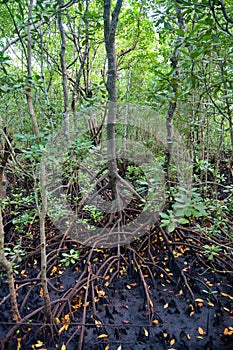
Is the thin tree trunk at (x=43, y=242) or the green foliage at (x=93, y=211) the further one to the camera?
the green foliage at (x=93, y=211)

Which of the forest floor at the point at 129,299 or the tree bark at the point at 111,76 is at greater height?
the tree bark at the point at 111,76

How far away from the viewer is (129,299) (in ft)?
6.68

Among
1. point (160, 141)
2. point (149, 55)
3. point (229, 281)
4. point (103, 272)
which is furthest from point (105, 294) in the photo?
point (149, 55)

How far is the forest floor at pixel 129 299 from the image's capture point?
1.66m

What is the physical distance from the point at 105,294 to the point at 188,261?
2.72ft

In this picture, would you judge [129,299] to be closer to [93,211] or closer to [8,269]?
[93,211]

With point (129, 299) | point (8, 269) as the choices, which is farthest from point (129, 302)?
point (8, 269)

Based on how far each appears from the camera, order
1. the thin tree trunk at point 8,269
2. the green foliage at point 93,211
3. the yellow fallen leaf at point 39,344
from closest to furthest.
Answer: the thin tree trunk at point 8,269, the yellow fallen leaf at point 39,344, the green foliage at point 93,211

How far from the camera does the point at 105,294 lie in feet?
6.74

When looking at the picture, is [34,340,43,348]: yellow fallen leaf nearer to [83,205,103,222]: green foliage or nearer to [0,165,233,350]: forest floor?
[0,165,233,350]: forest floor

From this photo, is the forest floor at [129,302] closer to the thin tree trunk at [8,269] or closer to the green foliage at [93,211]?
the thin tree trunk at [8,269]

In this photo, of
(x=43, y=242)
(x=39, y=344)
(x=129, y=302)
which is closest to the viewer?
(x=43, y=242)

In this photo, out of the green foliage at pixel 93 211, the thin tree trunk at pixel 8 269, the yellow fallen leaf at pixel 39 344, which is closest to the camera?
the thin tree trunk at pixel 8 269

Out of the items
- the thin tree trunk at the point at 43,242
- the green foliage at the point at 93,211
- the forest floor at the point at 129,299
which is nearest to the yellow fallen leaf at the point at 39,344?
the forest floor at the point at 129,299
